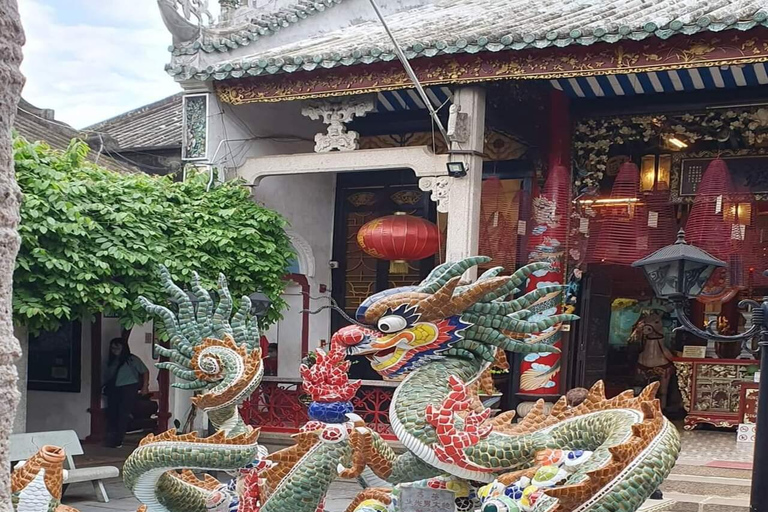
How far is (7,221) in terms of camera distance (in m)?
2.10

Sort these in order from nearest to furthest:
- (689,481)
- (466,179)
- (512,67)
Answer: (689,481) < (512,67) < (466,179)

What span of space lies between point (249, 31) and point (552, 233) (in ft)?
13.5

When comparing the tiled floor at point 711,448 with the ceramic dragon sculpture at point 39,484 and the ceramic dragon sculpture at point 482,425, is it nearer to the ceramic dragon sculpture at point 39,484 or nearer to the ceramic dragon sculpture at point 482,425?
the ceramic dragon sculpture at point 482,425

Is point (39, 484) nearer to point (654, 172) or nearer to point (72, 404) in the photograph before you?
point (654, 172)

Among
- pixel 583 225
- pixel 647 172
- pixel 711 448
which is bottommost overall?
pixel 711 448

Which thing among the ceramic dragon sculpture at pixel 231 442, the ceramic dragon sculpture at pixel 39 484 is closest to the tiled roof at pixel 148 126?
the ceramic dragon sculpture at pixel 231 442

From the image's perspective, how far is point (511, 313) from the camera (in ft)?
18.2

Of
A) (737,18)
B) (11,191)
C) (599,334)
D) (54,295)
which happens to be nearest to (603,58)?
(737,18)

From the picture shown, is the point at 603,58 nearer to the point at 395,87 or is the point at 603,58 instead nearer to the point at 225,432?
the point at 395,87

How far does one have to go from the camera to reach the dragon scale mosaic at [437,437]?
4.50 meters

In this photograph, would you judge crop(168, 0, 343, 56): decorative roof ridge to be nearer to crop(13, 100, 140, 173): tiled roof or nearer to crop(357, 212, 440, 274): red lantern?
crop(357, 212, 440, 274): red lantern

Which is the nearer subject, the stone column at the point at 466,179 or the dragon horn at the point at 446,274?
the dragon horn at the point at 446,274

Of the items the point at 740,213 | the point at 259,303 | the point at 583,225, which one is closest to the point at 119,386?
the point at 259,303

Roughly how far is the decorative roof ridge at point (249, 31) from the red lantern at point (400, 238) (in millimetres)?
2540
